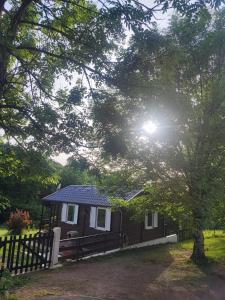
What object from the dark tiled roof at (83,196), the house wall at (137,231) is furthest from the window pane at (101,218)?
the house wall at (137,231)

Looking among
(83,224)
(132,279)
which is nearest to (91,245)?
(132,279)

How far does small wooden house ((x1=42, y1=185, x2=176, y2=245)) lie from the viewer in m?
21.5

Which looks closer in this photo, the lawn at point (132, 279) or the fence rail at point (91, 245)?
the lawn at point (132, 279)

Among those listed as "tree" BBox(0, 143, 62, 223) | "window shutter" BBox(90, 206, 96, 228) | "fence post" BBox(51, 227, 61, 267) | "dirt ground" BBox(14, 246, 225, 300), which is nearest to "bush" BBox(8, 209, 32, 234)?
"window shutter" BBox(90, 206, 96, 228)

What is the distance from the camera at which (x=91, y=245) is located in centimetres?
1741

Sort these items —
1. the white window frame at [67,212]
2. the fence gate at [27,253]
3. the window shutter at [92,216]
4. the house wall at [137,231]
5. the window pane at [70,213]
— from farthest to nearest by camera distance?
the window pane at [70,213] < the white window frame at [67,212] < the window shutter at [92,216] < the house wall at [137,231] < the fence gate at [27,253]

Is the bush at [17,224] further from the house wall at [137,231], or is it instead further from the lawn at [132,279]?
the lawn at [132,279]

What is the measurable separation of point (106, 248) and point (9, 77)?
11406 mm

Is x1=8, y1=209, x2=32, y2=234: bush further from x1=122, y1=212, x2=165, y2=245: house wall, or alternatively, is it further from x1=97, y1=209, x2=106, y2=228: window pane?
x1=122, y1=212, x2=165, y2=245: house wall

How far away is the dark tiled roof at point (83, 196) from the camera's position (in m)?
22.2

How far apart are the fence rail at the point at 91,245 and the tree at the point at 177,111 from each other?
14.8ft

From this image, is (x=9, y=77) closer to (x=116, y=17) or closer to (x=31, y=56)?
(x=31, y=56)

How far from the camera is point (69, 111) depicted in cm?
973

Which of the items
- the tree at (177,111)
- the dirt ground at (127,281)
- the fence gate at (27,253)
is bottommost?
the dirt ground at (127,281)
